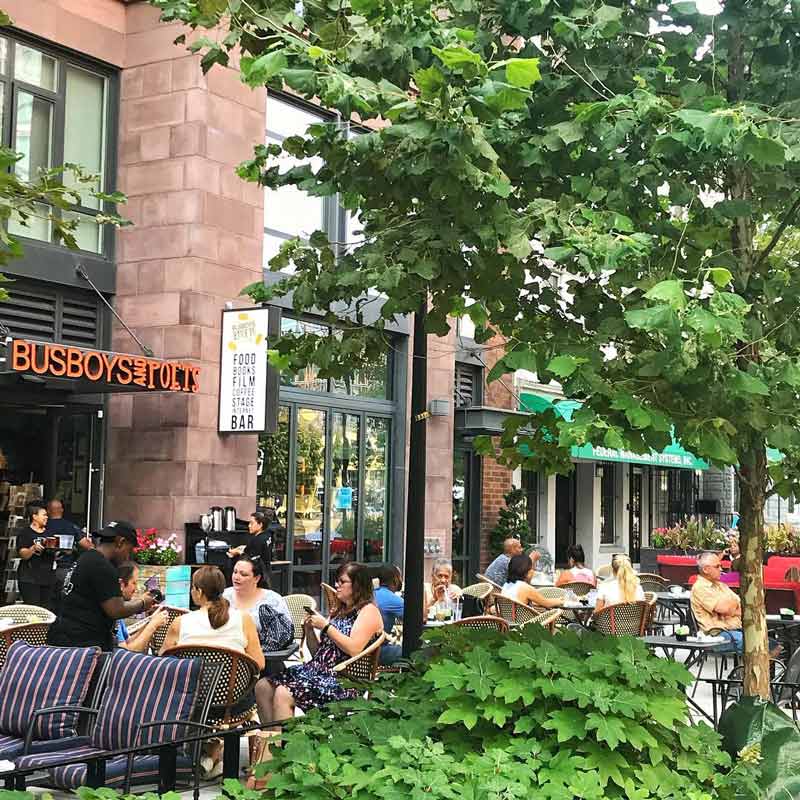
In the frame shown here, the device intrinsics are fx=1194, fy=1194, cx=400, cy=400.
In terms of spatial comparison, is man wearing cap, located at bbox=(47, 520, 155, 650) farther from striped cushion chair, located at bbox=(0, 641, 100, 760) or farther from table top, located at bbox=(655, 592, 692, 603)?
table top, located at bbox=(655, 592, 692, 603)

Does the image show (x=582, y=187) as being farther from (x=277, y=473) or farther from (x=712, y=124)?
(x=277, y=473)

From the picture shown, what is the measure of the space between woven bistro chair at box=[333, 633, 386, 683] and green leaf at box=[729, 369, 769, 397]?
13.7 feet

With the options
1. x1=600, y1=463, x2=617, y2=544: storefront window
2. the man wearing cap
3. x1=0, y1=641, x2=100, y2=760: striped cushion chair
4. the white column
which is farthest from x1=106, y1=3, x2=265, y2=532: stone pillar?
x1=600, y1=463, x2=617, y2=544: storefront window

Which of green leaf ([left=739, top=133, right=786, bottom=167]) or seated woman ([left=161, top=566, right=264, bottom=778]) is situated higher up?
green leaf ([left=739, top=133, right=786, bottom=167])

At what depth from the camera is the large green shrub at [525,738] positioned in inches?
176

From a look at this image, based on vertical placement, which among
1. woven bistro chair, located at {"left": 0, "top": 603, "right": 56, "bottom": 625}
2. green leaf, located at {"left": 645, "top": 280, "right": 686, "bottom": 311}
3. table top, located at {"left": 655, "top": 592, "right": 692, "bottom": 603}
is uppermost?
green leaf, located at {"left": 645, "top": 280, "right": 686, "bottom": 311}

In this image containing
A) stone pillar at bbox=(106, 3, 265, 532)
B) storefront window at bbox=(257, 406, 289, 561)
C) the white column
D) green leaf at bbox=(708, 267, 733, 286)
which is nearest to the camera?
green leaf at bbox=(708, 267, 733, 286)

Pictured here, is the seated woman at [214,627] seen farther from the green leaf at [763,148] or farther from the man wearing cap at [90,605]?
the green leaf at [763,148]

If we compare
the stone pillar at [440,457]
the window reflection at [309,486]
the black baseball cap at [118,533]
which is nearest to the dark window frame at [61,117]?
the window reflection at [309,486]

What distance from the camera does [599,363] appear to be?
16.5 ft

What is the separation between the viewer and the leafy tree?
14.2ft

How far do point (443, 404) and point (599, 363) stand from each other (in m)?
15.1

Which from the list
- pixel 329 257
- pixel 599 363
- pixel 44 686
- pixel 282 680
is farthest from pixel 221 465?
pixel 599 363

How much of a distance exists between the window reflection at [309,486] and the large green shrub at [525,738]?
12.1 metres
